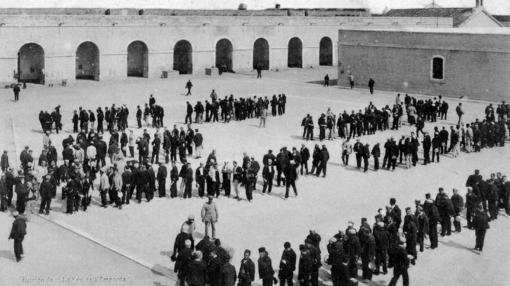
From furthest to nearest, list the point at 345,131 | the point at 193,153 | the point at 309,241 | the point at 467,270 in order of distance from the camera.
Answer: the point at 345,131 < the point at 193,153 < the point at 467,270 < the point at 309,241

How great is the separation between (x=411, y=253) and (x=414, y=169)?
849 centimetres

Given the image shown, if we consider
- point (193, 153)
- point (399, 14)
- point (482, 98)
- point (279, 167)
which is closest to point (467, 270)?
point (279, 167)

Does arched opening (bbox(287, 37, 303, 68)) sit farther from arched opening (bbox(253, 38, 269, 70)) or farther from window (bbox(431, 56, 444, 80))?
window (bbox(431, 56, 444, 80))

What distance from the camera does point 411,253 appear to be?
483 inches

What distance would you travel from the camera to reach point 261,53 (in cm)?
5138

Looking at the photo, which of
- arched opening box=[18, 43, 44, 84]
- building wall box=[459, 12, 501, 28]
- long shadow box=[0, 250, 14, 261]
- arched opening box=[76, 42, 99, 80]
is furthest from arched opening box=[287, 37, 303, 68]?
long shadow box=[0, 250, 14, 261]

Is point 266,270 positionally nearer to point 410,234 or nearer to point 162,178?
point 410,234

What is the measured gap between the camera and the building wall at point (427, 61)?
3309 cm

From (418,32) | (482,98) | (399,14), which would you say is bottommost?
(482,98)

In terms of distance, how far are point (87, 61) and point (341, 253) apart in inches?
1377

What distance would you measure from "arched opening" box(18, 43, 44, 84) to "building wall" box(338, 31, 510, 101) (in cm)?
1995

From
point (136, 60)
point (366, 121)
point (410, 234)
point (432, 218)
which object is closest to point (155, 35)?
point (136, 60)

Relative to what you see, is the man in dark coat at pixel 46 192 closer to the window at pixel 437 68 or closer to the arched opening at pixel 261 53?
the window at pixel 437 68

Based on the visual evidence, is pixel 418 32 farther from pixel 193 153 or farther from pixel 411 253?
pixel 411 253
